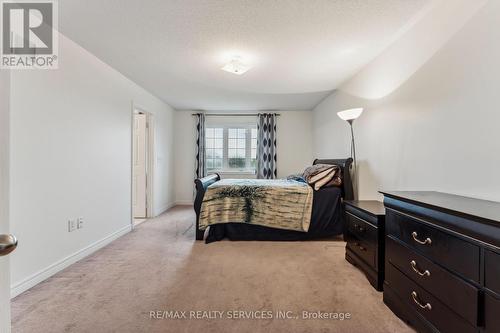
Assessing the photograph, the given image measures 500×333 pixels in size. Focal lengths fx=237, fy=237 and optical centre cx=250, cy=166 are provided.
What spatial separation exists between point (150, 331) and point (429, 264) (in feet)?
5.54

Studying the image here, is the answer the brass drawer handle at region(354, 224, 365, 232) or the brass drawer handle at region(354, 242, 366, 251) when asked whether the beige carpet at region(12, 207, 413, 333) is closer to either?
the brass drawer handle at region(354, 242, 366, 251)

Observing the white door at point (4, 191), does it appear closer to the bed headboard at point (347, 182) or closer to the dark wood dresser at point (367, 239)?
the dark wood dresser at point (367, 239)

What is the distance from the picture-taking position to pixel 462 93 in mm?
1602

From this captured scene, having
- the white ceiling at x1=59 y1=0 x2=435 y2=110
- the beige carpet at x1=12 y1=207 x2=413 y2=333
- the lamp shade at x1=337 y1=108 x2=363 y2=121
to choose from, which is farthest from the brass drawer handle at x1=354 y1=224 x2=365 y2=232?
the white ceiling at x1=59 y1=0 x2=435 y2=110

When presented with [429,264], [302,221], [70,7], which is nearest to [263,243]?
[302,221]

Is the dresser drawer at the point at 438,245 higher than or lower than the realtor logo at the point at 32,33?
lower

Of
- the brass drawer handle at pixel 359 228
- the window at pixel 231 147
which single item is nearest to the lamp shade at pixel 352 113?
the brass drawer handle at pixel 359 228

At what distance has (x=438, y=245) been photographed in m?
1.25

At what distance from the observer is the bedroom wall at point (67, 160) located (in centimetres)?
192

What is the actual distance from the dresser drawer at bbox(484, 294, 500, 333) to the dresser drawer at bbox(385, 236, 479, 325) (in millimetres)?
37

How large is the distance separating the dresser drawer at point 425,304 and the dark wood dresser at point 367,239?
23 centimetres

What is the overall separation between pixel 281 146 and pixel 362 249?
3.80 metres

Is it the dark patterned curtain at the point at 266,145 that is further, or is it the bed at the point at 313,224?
the dark patterned curtain at the point at 266,145

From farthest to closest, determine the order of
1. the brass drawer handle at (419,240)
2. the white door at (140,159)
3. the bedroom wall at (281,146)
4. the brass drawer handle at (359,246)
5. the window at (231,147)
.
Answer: the window at (231,147)
the bedroom wall at (281,146)
the white door at (140,159)
the brass drawer handle at (359,246)
the brass drawer handle at (419,240)
